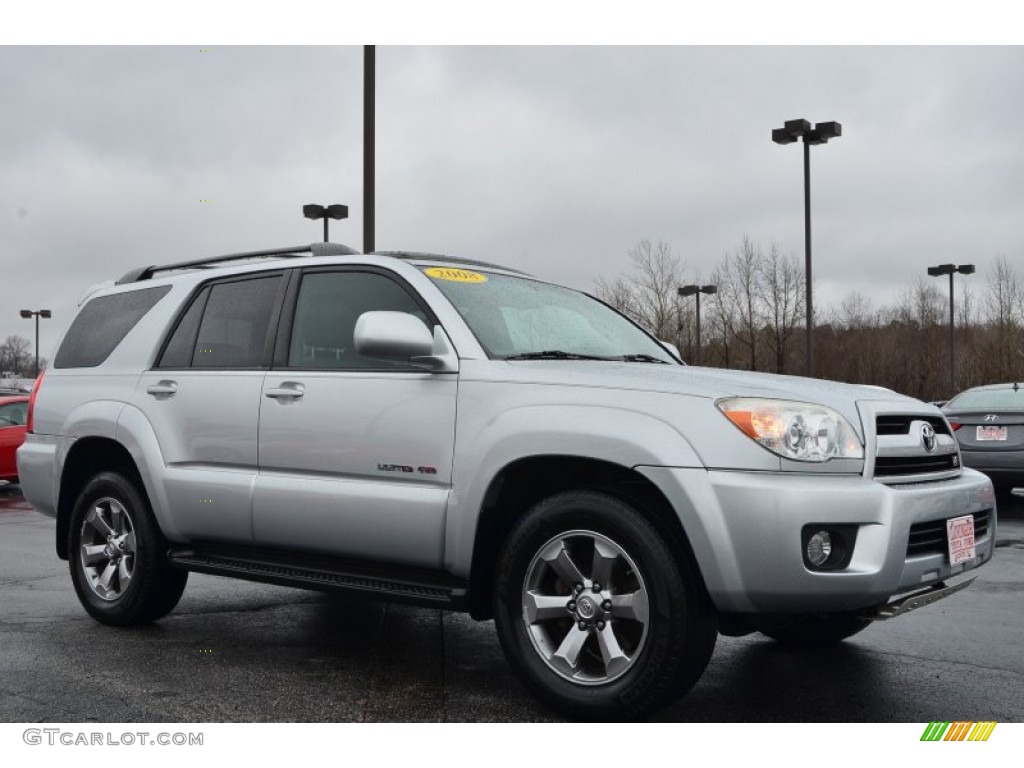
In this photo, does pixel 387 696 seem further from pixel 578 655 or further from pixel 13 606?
pixel 13 606

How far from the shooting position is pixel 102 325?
6438mm

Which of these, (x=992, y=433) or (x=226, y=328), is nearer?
(x=226, y=328)

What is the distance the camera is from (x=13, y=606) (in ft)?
21.8

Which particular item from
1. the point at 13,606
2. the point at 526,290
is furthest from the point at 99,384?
the point at 526,290

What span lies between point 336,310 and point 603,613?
2032mm

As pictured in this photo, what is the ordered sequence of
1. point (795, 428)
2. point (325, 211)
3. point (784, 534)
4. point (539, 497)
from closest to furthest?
point (784, 534) < point (795, 428) < point (539, 497) < point (325, 211)

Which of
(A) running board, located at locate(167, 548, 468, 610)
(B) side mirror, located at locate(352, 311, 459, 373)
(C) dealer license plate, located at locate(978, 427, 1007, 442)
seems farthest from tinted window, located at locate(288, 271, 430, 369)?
(C) dealer license plate, located at locate(978, 427, 1007, 442)

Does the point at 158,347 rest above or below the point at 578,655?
above

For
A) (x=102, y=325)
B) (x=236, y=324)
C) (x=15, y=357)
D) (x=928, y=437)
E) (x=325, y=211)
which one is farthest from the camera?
(x=15, y=357)

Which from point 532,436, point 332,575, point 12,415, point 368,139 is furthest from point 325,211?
point 532,436

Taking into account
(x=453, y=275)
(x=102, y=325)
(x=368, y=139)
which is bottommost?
(x=102, y=325)

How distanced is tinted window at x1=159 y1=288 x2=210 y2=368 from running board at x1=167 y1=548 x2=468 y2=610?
3.26ft

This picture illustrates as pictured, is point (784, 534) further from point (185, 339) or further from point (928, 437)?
point (185, 339)
